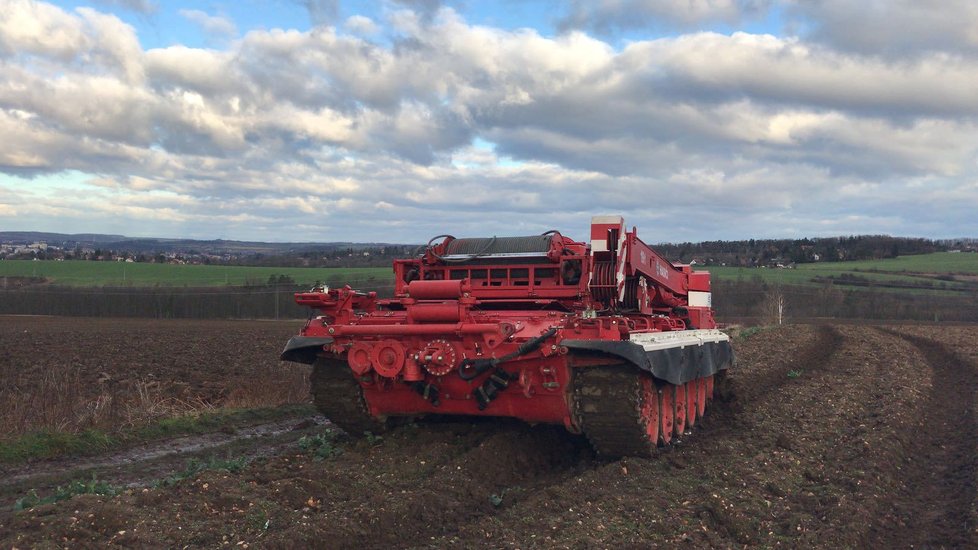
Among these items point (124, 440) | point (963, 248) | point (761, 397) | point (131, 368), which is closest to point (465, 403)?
point (124, 440)

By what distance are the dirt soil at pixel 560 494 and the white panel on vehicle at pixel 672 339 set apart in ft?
4.09

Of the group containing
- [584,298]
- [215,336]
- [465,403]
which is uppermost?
[584,298]

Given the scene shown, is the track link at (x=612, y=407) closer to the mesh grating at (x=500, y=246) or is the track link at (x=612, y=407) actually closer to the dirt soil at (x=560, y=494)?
the dirt soil at (x=560, y=494)

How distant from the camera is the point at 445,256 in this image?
1132 centimetres

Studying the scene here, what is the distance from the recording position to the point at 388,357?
9.09 m

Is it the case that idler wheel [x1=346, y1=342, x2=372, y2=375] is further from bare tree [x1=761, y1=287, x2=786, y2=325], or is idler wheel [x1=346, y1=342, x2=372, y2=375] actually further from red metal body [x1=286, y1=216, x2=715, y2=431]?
bare tree [x1=761, y1=287, x2=786, y2=325]

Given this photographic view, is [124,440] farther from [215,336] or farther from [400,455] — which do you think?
[215,336]

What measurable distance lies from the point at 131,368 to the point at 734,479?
17.6 meters

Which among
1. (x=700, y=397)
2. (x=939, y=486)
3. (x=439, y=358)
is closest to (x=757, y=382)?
(x=700, y=397)

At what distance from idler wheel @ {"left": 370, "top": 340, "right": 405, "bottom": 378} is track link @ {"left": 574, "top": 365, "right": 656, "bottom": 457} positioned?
72.9 inches

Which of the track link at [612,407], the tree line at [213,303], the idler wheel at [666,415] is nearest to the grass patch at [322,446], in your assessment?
the track link at [612,407]

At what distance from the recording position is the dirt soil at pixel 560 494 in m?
6.46

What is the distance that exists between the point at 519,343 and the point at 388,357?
4.71 feet

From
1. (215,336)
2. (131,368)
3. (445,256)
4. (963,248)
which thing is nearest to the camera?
(445,256)
